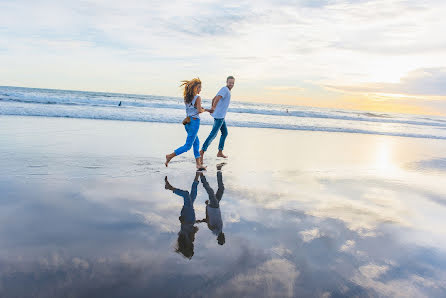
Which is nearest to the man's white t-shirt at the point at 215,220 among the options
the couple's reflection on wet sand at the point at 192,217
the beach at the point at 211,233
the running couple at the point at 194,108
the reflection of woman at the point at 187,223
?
the couple's reflection on wet sand at the point at 192,217

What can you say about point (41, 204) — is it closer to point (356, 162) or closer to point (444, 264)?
point (444, 264)

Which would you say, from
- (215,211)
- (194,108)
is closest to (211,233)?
(215,211)

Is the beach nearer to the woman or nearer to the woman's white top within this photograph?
the woman

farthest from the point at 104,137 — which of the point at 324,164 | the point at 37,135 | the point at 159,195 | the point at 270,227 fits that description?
the point at 270,227

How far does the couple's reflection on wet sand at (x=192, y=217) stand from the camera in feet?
10.5

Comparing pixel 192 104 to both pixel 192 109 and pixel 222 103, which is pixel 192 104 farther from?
pixel 222 103

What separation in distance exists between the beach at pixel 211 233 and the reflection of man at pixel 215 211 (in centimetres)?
9

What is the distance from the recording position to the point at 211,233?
3510mm

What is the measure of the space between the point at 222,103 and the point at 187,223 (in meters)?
4.42

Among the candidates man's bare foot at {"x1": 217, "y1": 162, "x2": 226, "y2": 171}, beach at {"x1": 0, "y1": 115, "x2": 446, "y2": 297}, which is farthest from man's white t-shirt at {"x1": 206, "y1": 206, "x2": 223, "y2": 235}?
man's bare foot at {"x1": 217, "y1": 162, "x2": 226, "y2": 171}

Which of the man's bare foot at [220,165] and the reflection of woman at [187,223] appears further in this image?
the man's bare foot at [220,165]

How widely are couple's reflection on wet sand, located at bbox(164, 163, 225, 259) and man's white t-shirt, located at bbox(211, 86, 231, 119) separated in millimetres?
2363

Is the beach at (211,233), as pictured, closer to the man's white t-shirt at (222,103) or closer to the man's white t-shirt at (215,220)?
the man's white t-shirt at (215,220)

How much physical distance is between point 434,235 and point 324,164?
4.37 metres
